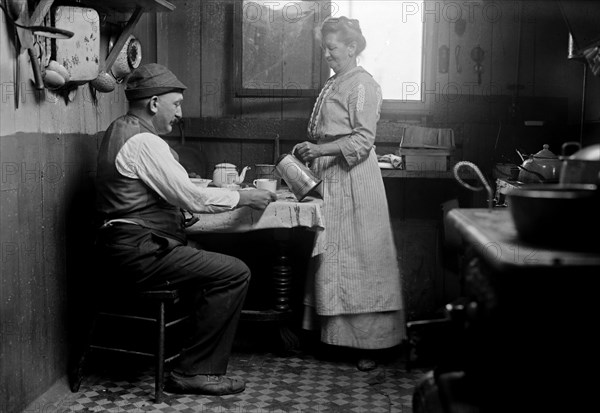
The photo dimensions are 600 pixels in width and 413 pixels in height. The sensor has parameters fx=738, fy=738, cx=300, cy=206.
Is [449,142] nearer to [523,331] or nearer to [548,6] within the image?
[548,6]

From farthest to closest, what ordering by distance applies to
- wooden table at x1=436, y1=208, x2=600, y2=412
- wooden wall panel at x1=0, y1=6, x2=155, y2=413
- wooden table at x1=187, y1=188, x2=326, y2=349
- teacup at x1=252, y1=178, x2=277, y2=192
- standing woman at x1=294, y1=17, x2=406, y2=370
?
standing woman at x1=294, y1=17, x2=406, y2=370 → teacup at x1=252, y1=178, x2=277, y2=192 → wooden table at x1=187, y1=188, x2=326, y2=349 → wooden wall panel at x1=0, y1=6, x2=155, y2=413 → wooden table at x1=436, y1=208, x2=600, y2=412

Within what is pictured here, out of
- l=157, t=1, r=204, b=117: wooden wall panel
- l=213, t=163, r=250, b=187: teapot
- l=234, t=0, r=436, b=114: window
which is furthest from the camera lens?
l=157, t=1, r=204, b=117: wooden wall panel

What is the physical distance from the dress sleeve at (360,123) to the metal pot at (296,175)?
0.31 meters

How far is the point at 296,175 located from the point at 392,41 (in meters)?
1.58

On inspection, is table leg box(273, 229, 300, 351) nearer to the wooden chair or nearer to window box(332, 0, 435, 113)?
the wooden chair

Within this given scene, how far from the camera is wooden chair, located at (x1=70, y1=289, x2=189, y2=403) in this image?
373 centimetres

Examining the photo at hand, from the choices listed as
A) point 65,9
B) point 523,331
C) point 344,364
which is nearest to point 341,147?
point 344,364

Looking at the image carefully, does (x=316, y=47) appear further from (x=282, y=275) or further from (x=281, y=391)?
(x=281, y=391)

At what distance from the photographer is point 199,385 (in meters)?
3.86

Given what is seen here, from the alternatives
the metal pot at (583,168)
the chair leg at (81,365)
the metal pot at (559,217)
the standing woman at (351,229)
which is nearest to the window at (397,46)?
the standing woman at (351,229)

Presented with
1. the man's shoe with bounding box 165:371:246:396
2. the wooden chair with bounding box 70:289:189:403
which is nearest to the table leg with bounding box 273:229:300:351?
the wooden chair with bounding box 70:289:189:403

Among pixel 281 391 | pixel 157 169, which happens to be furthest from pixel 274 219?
pixel 281 391

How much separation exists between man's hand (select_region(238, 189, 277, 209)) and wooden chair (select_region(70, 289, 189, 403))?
58cm

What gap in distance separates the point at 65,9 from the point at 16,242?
1.17 meters
